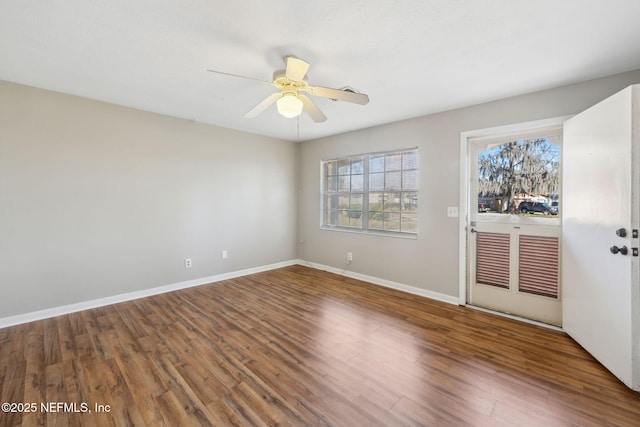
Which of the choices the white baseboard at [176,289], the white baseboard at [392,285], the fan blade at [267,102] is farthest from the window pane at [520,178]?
the fan blade at [267,102]

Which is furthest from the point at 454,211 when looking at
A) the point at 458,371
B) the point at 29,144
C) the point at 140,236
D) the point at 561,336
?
the point at 29,144

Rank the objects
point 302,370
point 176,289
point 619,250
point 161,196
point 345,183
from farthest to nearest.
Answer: point 345,183, point 176,289, point 161,196, point 302,370, point 619,250

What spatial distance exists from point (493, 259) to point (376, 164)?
2044mm

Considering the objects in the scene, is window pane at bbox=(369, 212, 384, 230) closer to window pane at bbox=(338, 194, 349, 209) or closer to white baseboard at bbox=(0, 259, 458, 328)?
window pane at bbox=(338, 194, 349, 209)

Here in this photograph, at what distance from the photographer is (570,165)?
7.88 feet

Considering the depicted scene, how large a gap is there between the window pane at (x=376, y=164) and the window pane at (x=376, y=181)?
0.26 feet

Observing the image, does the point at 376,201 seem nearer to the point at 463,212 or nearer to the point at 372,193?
the point at 372,193

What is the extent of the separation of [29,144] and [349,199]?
3.99 m

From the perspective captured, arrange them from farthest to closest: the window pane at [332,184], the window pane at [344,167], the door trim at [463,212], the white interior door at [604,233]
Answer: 1. the window pane at [332,184]
2. the window pane at [344,167]
3. the door trim at [463,212]
4. the white interior door at [604,233]

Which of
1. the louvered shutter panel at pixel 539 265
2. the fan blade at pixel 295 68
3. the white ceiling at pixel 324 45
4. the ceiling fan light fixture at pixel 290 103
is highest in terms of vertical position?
the white ceiling at pixel 324 45

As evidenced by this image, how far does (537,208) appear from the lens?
9.05 feet

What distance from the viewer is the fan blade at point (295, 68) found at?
1799mm

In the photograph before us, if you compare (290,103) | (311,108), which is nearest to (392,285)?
(311,108)

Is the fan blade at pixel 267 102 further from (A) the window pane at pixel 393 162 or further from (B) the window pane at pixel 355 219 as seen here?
(B) the window pane at pixel 355 219
